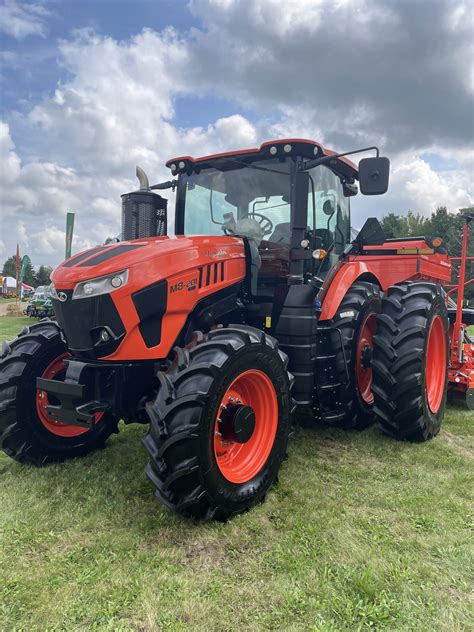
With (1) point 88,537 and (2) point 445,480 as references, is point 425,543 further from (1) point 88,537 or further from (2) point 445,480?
(1) point 88,537

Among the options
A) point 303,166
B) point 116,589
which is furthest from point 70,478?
point 303,166

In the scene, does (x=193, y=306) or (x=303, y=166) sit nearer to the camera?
(x=193, y=306)

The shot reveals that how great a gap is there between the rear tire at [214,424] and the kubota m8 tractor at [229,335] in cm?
1

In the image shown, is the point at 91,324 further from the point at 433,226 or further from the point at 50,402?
the point at 433,226

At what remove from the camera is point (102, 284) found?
2.91m

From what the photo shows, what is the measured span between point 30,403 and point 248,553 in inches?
80.7

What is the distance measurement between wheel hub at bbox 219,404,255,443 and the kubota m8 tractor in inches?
0.4

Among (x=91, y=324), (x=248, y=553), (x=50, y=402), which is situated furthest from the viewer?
(x=50, y=402)

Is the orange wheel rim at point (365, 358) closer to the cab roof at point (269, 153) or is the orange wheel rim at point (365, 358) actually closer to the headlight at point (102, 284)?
the cab roof at point (269, 153)

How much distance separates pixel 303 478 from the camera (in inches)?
139

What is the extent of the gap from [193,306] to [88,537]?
158 cm

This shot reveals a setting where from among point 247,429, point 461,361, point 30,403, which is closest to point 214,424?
point 247,429

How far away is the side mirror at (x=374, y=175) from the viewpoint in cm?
342

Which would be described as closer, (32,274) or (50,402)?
(50,402)
